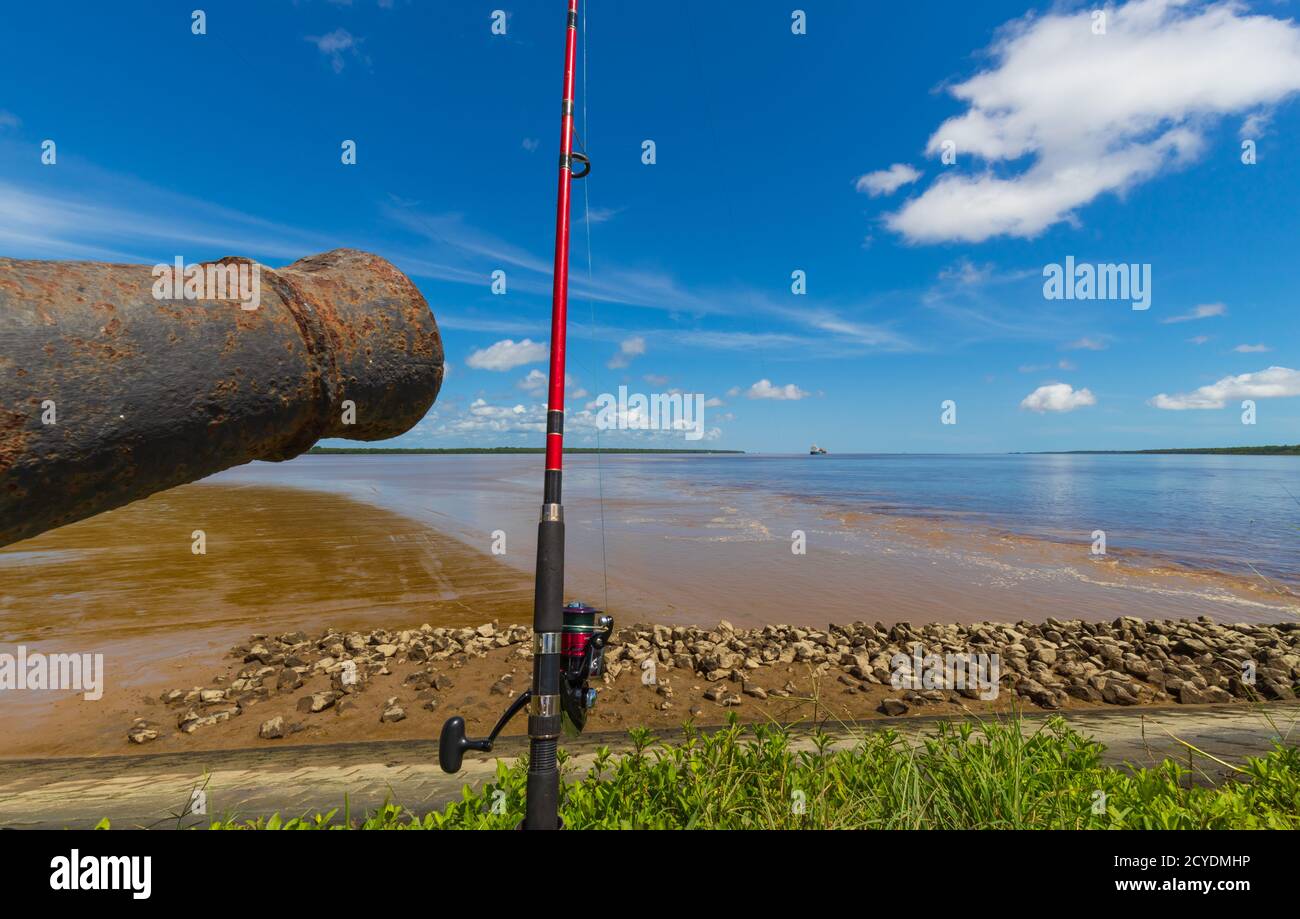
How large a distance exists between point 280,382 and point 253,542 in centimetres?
1692

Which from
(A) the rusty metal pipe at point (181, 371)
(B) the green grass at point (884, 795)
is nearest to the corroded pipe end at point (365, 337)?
(A) the rusty metal pipe at point (181, 371)

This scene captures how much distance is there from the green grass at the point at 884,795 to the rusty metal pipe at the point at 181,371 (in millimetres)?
1790

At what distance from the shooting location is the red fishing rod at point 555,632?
2.43 metres

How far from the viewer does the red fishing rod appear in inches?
95.7

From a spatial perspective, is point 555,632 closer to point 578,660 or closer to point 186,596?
point 578,660

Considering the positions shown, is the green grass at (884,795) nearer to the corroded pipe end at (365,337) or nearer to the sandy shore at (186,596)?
the corroded pipe end at (365,337)

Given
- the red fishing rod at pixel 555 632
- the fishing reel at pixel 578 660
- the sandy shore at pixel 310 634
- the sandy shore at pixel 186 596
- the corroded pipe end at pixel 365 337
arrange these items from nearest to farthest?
the corroded pipe end at pixel 365 337 < the red fishing rod at pixel 555 632 < the fishing reel at pixel 578 660 < the sandy shore at pixel 310 634 < the sandy shore at pixel 186 596

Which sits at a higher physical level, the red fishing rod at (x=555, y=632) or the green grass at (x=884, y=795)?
the red fishing rod at (x=555, y=632)

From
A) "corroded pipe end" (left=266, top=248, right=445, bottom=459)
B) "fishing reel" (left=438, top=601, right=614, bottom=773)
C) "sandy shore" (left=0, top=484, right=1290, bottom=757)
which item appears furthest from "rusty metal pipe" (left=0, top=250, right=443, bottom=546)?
"sandy shore" (left=0, top=484, right=1290, bottom=757)

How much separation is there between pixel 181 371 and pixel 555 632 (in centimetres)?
177

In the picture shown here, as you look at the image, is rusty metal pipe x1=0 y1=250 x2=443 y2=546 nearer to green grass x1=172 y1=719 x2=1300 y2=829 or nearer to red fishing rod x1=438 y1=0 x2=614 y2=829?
red fishing rod x1=438 y1=0 x2=614 y2=829

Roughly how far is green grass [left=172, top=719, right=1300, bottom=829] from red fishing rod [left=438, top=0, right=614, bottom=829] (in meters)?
0.38
